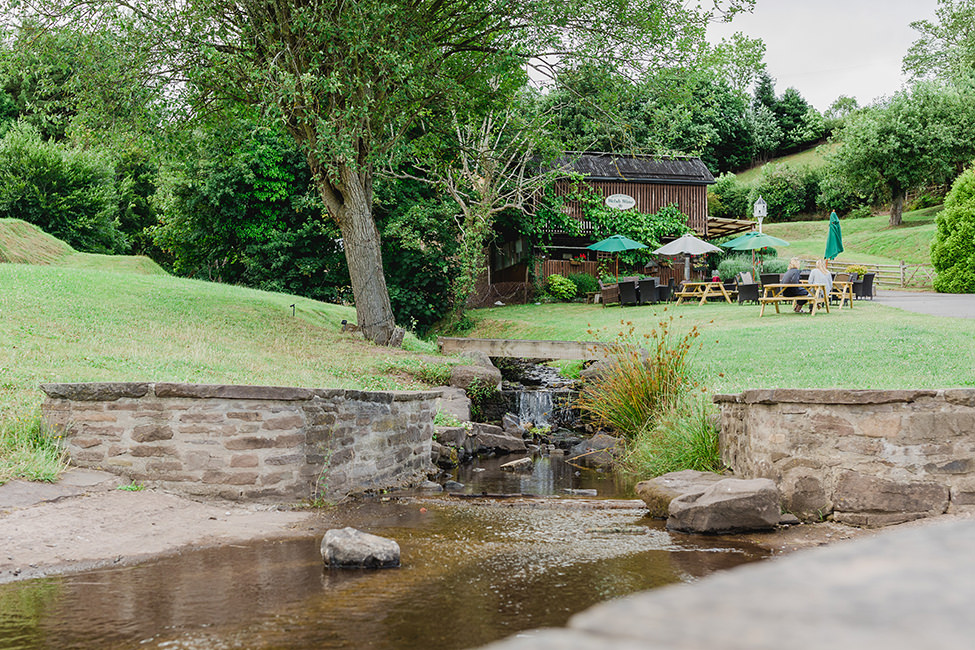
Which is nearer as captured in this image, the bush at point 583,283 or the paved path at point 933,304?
the paved path at point 933,304

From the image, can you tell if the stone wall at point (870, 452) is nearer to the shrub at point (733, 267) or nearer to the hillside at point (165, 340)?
the hillside at point (165, 340)

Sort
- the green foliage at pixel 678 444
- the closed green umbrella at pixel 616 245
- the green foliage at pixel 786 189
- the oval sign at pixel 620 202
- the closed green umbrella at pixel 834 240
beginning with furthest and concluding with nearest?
1. the green foliage at pixel 786 189
2. the oval sign at pixel 620 202
3. the closed green umbrella at pixel 616 245
4. the closed green umbrella at pixel 834 240
5. the green foliage at pixel 678 444

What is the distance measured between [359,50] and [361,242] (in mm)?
3984

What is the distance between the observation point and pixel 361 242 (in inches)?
595

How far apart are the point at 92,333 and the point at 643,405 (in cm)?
865

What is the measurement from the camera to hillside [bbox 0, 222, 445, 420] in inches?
371

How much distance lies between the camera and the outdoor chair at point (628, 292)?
82.2 ft

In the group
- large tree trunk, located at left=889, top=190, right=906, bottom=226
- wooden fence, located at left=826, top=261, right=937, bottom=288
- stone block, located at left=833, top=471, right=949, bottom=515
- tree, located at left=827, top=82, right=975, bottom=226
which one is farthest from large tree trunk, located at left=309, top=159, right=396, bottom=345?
large tree trunk, located at left=889, top=190, right=906, bottom=226

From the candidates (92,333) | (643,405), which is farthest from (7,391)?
(643,405)

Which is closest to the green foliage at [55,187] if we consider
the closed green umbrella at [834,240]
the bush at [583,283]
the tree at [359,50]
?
the tree at [359,50]

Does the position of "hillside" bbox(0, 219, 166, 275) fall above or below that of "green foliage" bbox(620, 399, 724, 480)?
above

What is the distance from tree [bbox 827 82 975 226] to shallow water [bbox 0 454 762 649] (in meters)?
40.5

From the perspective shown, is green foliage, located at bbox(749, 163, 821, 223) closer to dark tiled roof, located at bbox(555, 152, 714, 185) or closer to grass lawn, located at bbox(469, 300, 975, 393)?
dark tiled roof, located at bbox(555, 152, 714, 185)

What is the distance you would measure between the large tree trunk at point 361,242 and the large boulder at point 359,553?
10.5m
